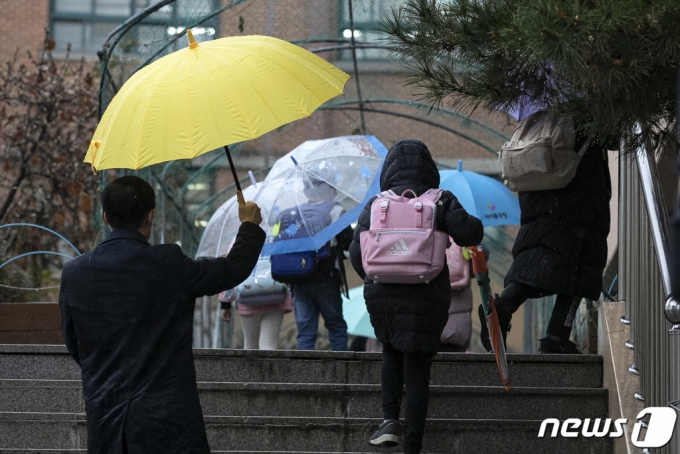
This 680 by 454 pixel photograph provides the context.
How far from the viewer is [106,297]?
464 centimetres

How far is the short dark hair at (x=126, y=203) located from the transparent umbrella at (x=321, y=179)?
12.3 feet

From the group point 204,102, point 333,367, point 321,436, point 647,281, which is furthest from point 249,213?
point 647,281

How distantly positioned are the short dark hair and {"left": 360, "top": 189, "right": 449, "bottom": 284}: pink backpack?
1510 millimetres

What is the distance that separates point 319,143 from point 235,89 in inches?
161

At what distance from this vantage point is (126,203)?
478 centimetres

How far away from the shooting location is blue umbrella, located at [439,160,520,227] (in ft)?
28.4

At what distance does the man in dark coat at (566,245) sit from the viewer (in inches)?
275

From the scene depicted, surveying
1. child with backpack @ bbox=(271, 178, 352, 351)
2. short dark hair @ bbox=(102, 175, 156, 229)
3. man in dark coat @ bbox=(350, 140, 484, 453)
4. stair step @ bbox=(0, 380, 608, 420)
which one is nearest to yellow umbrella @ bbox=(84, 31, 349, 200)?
short dark hair @ bbox=(102, 175, 156, 229)

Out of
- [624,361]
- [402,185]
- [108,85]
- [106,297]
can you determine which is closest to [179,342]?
[106,297]

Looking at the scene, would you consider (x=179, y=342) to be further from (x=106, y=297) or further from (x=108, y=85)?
(x=108, y=85)

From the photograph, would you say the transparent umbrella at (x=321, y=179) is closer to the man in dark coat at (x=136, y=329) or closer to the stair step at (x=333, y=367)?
the stair step at (x=333, y=367)

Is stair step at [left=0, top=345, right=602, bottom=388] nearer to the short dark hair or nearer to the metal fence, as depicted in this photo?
the metal fence

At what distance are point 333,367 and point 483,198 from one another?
2.37 metres

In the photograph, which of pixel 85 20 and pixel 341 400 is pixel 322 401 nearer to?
pixel 341 400
